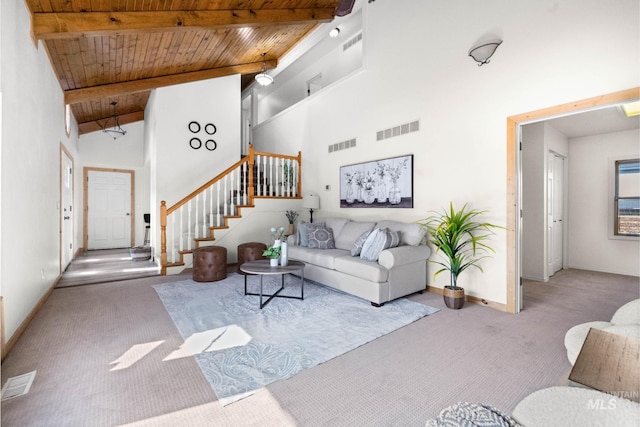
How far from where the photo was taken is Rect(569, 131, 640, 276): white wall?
4.92 metres

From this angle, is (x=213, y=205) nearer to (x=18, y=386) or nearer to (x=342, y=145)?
(x=342, y=145)

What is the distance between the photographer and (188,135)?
6301 mm

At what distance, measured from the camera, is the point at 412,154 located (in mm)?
4289

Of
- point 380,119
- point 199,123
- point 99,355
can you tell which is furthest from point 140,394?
point 199,123

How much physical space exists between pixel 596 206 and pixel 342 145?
4694mm

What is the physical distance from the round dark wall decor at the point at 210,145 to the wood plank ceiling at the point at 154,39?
1.29 metres

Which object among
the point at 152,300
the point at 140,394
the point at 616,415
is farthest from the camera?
the point at 152,300

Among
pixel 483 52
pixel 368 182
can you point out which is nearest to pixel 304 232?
pixel 368 182

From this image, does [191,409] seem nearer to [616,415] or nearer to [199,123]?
[616,415]

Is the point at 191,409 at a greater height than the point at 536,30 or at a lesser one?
lesser

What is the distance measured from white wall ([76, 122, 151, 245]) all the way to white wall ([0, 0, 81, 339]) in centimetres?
446

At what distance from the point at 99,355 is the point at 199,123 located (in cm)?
524

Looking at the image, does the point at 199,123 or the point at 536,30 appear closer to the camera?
the point at 536,30

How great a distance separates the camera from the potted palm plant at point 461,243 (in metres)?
3.36
